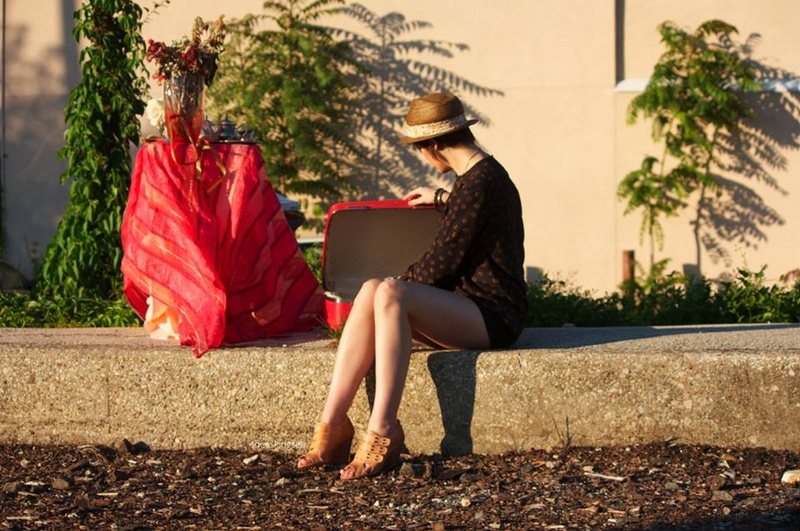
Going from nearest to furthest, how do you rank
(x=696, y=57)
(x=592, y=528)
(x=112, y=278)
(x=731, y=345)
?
(x=592, y=528), (x=731, y=345), (x=112, y=278), (x=696, y=57)

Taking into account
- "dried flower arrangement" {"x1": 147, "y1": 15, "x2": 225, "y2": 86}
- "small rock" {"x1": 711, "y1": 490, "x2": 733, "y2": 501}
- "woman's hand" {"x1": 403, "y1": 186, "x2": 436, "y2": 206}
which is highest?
"dried flower arrangement" {"x1": 147, "y1": 15, "x2": 225, "y2": 86}

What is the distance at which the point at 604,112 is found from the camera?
8.91m

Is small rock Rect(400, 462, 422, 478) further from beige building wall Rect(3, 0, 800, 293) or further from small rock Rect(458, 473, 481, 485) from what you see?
beige building wall Rect(3, 0, 800, 293)

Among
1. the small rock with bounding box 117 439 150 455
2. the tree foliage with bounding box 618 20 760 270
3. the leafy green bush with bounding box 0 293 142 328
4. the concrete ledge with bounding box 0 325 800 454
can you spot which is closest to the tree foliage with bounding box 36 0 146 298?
the leafy green bush with bounding box 0 293 142 328

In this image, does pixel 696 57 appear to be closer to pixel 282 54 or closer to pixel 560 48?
pixel 560 48

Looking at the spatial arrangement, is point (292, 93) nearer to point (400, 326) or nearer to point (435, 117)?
point (435, 117)

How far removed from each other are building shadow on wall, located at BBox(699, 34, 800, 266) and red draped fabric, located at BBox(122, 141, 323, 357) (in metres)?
4.68

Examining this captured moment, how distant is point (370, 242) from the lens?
17.3 ft

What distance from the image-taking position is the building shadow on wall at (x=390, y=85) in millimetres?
9117

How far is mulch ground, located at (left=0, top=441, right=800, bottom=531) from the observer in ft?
12.2

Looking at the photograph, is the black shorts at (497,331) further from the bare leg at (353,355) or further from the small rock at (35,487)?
the small rock at (35,487)

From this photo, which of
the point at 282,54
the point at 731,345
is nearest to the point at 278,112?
the point at 282,54

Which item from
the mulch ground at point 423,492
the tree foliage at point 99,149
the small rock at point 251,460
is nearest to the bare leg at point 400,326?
the mulch ground at point 423,492

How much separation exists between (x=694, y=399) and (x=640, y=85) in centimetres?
495
